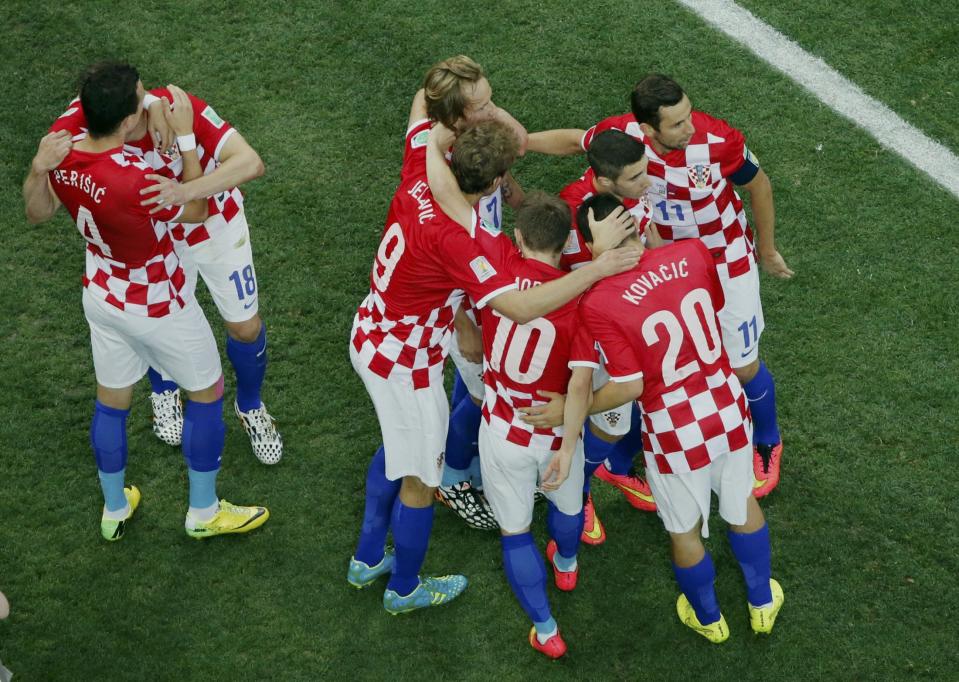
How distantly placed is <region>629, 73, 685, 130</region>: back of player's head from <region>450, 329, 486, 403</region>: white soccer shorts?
1.28 meters

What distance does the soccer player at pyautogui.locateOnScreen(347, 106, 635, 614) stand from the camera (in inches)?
175

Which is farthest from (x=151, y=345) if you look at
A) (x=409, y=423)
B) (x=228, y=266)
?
(x=409, y=423)

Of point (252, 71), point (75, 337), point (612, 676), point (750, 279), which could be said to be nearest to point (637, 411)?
point (750, 279)

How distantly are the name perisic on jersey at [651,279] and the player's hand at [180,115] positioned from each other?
78.3 inches

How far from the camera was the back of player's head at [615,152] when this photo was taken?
484 centimetres

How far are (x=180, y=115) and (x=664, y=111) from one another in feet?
6.75

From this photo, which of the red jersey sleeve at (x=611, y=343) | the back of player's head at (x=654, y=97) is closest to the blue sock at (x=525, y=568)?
the red jersey sleeve at (x=611, y=343)

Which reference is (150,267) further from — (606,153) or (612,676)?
(612,676)

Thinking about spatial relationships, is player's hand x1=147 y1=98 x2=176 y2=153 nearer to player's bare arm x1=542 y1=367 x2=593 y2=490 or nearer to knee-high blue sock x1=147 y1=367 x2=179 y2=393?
knee-high blue sock x1=147 y1=367 x2=179 y2=393

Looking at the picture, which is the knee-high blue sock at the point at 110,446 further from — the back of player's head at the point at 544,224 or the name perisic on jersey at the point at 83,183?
the back of player's head at the point at 544,224

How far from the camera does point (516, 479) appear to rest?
490cm

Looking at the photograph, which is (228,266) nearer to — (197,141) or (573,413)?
(197,141)

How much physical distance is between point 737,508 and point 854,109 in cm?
379

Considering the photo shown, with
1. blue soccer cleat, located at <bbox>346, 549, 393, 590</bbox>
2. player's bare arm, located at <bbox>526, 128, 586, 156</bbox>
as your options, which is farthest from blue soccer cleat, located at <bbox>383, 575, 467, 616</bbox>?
player's bare arm, located at <bbox>526, 128, 586, 156</bbox>
